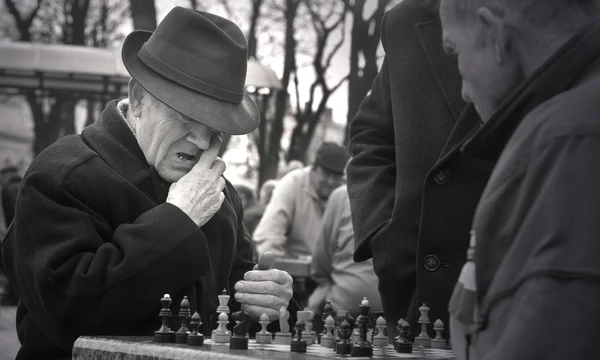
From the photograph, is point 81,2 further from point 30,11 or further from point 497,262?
point 497,262

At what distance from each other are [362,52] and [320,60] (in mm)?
3622

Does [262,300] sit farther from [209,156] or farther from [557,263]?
[557,263]

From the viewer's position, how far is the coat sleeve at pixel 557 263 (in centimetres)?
167

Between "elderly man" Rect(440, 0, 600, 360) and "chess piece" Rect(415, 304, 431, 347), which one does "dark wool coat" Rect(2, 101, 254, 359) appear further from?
"elderly man" Rect(440, 0, 600, 360)

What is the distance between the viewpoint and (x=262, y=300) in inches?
146

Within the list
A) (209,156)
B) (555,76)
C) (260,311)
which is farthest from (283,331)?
(555,76)

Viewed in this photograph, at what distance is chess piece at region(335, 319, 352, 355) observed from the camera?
260cm

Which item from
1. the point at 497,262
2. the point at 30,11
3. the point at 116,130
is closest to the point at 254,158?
the point at 30,11

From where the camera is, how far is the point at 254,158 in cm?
2248

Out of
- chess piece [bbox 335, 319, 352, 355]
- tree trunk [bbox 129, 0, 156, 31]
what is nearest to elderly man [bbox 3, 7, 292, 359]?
chess piece [bbox 335, 319, 352, 355]

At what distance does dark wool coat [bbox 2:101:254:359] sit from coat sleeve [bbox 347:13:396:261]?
0.59 meters

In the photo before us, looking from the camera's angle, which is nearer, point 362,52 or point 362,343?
point 362,343

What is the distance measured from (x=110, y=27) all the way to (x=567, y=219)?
20457mm

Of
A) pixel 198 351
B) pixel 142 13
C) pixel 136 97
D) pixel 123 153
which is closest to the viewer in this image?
pixel 198 351
